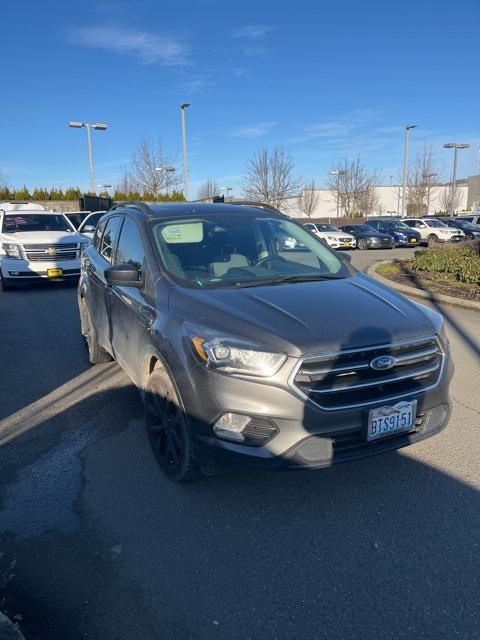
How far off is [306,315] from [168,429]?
49.3 inches

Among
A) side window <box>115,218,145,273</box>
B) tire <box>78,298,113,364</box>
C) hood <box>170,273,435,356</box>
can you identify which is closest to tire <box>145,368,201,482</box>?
hood <box>170,273,435,356</box>

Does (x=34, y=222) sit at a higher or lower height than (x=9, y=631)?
higher

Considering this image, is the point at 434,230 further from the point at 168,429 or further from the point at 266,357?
the point at 266,357

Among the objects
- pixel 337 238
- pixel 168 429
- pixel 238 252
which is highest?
pixel 238 252

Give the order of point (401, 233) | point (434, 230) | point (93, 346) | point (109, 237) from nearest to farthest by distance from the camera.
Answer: point (109, 237) → point (93, 346) → point (401, 233) → point (434, 230)

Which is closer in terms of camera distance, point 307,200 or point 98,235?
point 98,235

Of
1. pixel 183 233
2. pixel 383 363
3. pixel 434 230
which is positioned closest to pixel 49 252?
pixel 183 233

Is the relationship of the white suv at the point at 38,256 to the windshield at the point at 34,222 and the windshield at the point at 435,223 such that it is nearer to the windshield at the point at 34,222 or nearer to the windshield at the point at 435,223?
the windshield at the point at 34,222

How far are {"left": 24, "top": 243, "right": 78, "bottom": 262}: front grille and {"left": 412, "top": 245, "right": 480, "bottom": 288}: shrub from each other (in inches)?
345

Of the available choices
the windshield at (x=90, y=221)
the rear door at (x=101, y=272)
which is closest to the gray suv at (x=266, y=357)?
the rear door at (x=101, y=272)

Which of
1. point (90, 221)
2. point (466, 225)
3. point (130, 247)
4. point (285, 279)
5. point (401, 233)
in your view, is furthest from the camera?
point (466, 225)

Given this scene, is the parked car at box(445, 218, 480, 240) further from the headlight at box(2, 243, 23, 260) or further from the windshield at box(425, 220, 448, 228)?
the headlight at box(2, 243, 23, 260)

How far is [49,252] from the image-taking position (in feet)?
40.2

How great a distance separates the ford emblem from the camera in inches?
116
